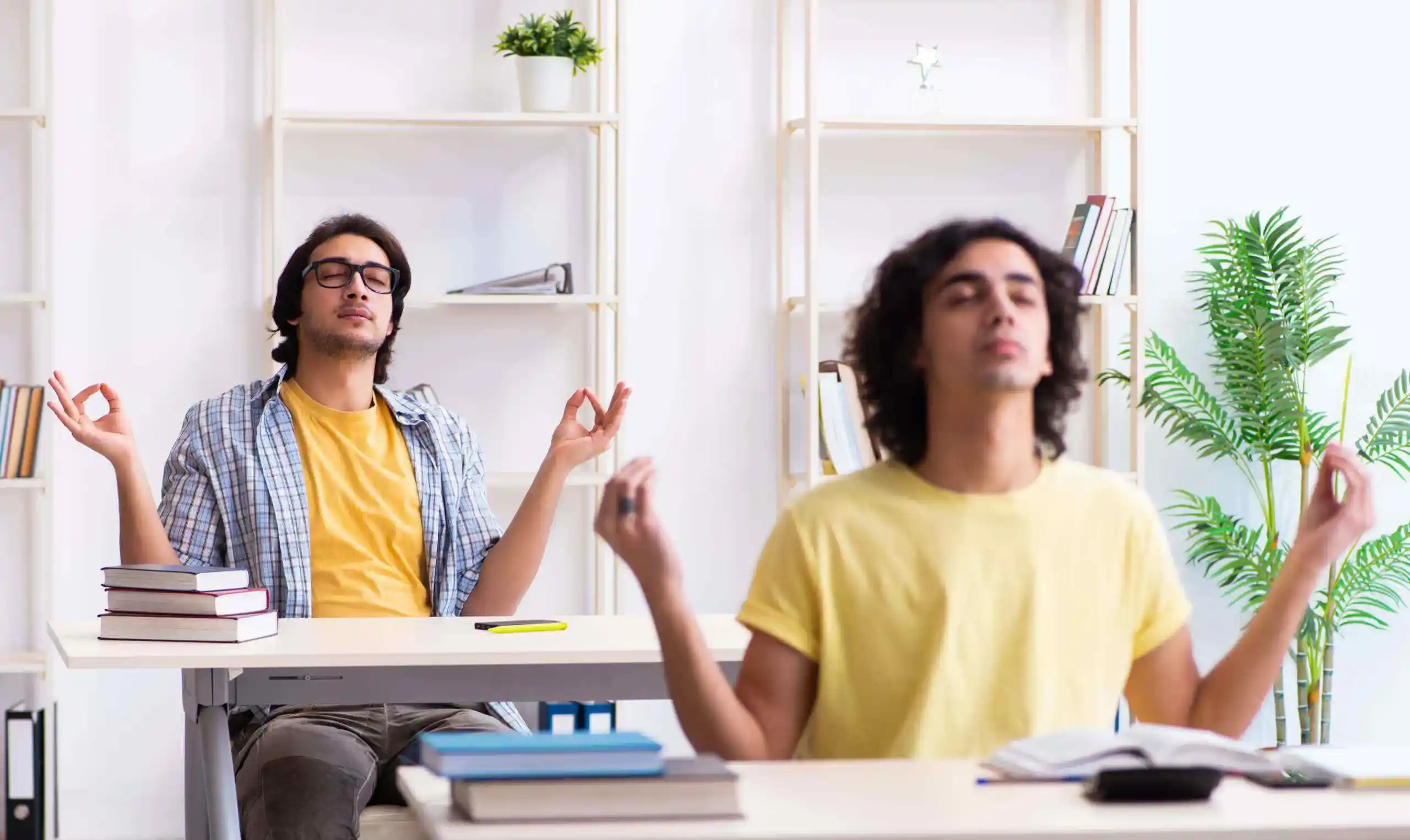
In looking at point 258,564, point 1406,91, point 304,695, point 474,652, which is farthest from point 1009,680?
point 1406,91

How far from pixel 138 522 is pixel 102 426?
179 millimetres

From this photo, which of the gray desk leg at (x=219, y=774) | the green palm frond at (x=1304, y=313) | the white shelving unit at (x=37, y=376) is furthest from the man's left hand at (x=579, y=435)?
the green palm frond at (x=1304, y=313)

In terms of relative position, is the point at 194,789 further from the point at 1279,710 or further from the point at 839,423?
the point at 1279,710

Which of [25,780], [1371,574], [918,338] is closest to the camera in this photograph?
[918,338]

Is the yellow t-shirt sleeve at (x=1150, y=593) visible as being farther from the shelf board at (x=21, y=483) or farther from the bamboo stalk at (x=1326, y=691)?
the shelf board at (x=21, y=483)

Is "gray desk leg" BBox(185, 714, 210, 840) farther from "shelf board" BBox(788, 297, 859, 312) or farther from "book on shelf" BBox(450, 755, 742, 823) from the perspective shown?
"shelf board" BBox(788, 297, 859, 312)

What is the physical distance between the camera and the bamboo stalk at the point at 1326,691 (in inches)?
142

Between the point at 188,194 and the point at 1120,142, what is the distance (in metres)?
2.33

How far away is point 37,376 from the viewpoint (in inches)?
141

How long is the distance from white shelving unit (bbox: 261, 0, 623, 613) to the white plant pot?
0.04m

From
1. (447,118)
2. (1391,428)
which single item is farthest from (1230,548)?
(447,118)

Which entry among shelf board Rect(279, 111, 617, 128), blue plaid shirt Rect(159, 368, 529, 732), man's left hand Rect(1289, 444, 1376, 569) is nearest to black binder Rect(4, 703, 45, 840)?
blue plaid shirt Rect(159, 368, 529, 732)

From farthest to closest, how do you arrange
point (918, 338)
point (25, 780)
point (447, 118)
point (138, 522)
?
point (447, 118) < point (25, 780) < point (138, 522) < point (918, 338)

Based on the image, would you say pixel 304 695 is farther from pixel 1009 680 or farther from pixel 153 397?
pixel 153 397
